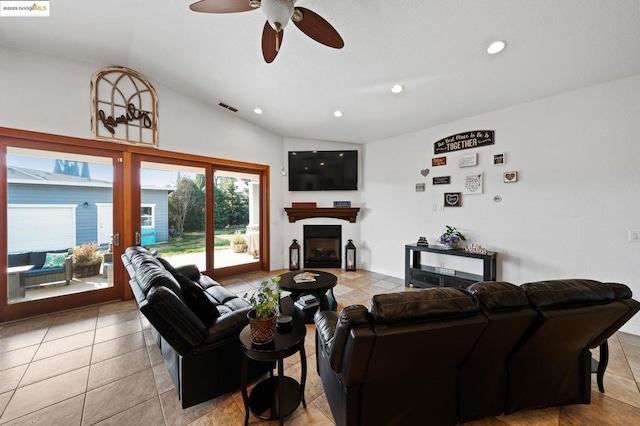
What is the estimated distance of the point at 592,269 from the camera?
3.03m

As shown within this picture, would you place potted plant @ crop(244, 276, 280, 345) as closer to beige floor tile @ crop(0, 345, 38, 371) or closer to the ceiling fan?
the ceiling fan

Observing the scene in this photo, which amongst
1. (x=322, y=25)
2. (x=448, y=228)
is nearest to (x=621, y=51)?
(x=448, y=228)

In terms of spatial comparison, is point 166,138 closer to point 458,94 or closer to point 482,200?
point 458,94

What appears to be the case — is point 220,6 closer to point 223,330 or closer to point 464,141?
point 223,330

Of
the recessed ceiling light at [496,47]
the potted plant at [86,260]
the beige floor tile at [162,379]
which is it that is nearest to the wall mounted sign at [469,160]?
the recessed ceiling light at [496,47]

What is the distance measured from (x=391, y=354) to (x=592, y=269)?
354 cm

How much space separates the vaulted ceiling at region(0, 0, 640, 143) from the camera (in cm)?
216

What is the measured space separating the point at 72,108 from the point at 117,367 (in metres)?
3.35

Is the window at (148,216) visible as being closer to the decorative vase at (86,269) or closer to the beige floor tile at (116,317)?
the decorative vase at (86,269)

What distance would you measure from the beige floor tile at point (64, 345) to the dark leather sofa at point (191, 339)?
1.32m

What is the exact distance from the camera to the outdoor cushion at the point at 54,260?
3236mm

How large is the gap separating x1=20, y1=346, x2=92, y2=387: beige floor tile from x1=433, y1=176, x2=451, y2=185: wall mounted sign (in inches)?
206

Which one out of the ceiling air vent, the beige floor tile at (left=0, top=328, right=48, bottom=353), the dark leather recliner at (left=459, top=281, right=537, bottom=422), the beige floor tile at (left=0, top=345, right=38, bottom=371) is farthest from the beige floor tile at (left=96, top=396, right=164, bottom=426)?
the ceiling air vent

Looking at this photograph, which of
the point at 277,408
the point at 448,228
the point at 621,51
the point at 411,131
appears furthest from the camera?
the point at 411,131
